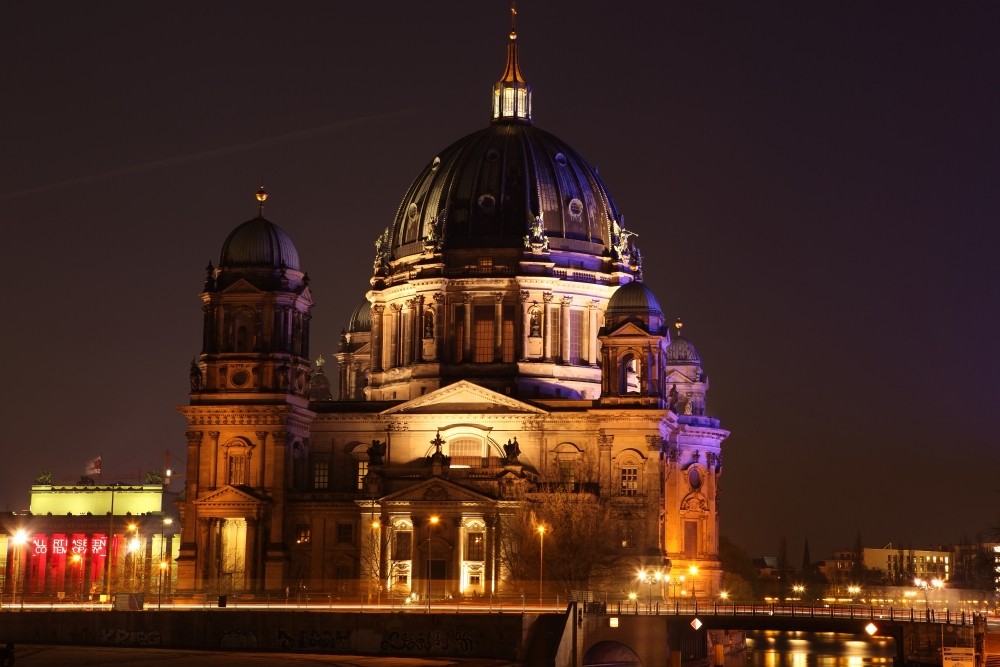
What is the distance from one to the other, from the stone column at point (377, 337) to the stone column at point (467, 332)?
955 centimetres

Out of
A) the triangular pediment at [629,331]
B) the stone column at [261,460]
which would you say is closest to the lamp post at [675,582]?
the triangular pediment at [629,331]

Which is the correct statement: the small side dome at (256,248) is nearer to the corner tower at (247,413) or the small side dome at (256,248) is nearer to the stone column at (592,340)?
the corner tower at (247,413)

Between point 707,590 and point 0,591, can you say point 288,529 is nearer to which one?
point 0,591

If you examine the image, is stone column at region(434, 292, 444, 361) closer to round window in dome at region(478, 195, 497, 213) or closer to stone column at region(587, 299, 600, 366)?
round window in dome at region(478, 195, 497, 213)

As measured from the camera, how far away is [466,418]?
154 meters

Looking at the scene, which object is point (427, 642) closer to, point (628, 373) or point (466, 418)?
point (466, 418)

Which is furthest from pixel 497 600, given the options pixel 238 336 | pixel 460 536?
pixel 238 336

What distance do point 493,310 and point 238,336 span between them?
71.9ft

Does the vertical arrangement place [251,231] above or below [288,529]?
above

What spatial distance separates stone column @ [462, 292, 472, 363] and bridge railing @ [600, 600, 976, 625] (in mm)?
38559

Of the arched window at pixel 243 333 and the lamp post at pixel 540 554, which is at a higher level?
the arched window at pixel 243 333

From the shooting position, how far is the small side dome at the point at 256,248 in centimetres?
15375

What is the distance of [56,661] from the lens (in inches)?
3784

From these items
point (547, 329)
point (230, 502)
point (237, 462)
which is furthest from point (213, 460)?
point (547, 329)
